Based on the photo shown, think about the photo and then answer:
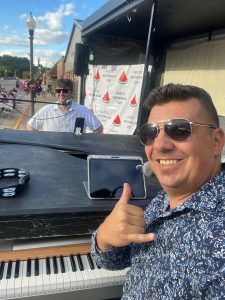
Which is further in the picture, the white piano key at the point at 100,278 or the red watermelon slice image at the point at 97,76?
the red watermelon slice image at the point at 97,76

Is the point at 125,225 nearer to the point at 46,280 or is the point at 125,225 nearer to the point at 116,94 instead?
the point at 46,280

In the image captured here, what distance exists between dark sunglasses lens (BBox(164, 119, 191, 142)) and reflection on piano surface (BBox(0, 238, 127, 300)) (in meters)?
0.83

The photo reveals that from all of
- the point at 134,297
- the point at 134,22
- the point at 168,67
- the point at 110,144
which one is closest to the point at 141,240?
the point at 134,297

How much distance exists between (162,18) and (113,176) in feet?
16.8

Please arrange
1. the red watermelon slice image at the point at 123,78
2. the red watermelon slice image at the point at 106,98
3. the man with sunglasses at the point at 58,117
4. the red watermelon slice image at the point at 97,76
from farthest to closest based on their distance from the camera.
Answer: the red watermelon slice image at the point at 97,76, the red watermelon slice image at the point at 106,98, the red watermelon slice image at the point at 123,78, the man with sunglasses at the point at 58,117

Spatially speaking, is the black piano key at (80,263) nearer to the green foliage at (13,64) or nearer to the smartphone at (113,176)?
the smartphone at (113,176)

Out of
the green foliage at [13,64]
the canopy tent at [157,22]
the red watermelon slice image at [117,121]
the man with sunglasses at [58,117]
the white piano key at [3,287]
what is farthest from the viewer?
the green foliage at [13,64]

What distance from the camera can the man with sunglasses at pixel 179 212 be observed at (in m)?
0.91

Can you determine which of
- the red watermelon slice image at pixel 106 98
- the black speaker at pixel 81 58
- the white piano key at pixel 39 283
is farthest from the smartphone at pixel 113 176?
the red watermelon slice image at pixel 106 98

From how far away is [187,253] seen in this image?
3.08ft

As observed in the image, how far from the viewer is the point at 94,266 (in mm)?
1626

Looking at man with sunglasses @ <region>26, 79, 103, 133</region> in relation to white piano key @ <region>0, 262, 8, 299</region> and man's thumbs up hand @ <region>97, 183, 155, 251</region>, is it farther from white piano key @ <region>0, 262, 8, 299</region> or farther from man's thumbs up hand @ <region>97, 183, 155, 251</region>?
man's thumbs up hand @ <region>97, 183, 155, 251</region>

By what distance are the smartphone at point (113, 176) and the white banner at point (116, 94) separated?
5.06 metres

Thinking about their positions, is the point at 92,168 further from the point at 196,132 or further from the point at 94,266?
the point at 196,132
